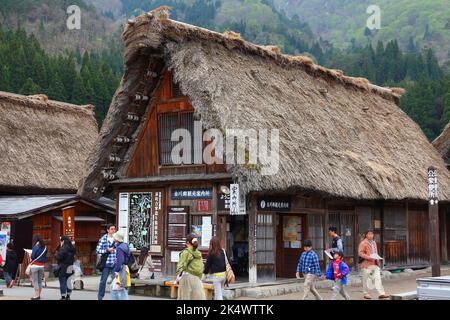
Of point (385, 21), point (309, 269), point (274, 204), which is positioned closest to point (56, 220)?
point (274, 204)

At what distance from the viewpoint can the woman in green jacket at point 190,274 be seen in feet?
30.9

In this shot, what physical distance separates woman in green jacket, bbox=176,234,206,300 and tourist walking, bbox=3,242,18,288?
28.6ft

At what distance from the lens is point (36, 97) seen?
2711 centimetres

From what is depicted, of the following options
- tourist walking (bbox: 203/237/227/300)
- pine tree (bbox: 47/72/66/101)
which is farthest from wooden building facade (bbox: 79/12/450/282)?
pine tree (bbox: 47/72/66/101)

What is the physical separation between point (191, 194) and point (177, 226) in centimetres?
92

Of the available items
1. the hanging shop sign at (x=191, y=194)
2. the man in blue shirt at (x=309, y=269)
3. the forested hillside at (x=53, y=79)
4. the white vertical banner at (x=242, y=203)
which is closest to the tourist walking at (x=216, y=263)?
the man in blue shirt at (x=309, y=269)

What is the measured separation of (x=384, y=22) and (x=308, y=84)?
131691 mm

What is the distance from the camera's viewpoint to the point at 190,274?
9492 millimetres

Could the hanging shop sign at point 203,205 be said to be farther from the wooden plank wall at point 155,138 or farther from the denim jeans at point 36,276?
the denim jeans at point 36,276

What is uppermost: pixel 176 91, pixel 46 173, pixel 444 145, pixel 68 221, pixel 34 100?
pixel 34 100

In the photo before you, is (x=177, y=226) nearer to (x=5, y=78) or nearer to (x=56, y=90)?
(x=56, y=90)

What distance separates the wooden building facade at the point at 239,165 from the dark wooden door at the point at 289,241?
0.03 metres

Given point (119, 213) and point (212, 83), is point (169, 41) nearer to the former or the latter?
point (212, 83)

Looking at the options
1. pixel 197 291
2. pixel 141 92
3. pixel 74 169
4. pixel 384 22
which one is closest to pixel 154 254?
pixel 141 92
